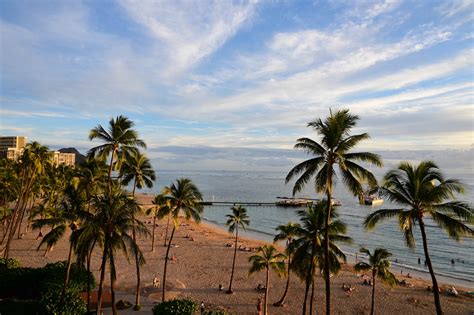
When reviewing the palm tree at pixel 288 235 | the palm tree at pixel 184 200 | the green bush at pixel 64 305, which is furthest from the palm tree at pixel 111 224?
the palm tree at pixel 288 235

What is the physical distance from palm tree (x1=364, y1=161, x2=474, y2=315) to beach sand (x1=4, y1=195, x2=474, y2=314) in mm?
17320

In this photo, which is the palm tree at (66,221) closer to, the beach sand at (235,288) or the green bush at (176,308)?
the green bush at (176,308)

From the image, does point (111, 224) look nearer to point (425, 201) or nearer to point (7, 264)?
point (7, 264)

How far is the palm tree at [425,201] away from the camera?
1475 cm

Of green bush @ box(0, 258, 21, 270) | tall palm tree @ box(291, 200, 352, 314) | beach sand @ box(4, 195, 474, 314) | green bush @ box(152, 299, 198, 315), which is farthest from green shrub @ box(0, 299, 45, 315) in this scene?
tall palm tree @ box(291, 200, 352, 314)

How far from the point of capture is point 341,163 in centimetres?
1672

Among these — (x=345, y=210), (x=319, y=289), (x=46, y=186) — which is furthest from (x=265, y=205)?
(x=319, y=289)

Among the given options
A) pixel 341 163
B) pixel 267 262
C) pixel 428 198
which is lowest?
pixel 267 262

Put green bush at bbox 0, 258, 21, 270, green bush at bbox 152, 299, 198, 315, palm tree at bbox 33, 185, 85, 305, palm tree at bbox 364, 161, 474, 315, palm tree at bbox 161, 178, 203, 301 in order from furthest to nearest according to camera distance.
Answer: palm tree at bbox 161, 178, 203, 301, green bush at bbox 0, 258, 21, 270, palm tree at bbox 33, 185, 85, 305, green bush at bbox 152, 299, 198, 315, palm tree at bbox 364, 161, 474, 315

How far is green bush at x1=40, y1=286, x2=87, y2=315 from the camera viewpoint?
68.3ft

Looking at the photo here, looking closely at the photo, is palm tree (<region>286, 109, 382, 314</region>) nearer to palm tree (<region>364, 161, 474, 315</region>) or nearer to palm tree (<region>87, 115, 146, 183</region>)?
palm tree (<region>364, 161, 474, 315</region>)

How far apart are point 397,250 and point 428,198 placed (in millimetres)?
54501

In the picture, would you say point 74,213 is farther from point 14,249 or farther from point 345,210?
point 345,210

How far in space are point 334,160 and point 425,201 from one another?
4421 millimetres
